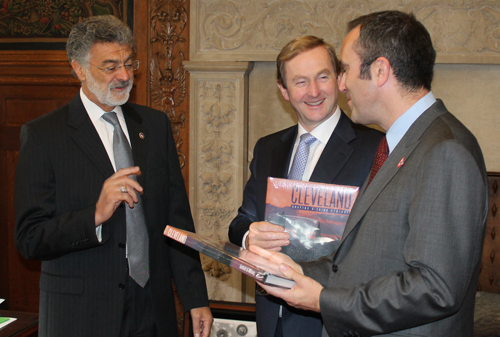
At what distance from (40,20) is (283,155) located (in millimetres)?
3271

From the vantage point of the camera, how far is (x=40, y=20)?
14.0ft

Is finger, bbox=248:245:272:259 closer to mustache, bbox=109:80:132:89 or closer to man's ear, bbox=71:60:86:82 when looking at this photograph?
mustache, bbox=109:80:132:89

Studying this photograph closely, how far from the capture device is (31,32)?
4305 millimetres

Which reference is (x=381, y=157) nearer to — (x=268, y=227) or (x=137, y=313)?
(x=268, y=227)

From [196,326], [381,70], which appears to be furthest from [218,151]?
[381,70]

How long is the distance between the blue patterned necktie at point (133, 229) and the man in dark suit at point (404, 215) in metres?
0.66

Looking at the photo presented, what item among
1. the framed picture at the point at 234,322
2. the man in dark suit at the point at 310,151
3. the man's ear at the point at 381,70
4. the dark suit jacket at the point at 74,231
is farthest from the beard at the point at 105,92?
the framed picture at the point at 234,322

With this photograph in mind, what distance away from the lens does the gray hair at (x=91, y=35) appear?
212 cm

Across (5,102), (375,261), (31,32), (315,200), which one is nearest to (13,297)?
(5,102)

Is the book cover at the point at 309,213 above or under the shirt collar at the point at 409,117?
under

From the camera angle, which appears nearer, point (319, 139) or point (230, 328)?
point (319, 139)

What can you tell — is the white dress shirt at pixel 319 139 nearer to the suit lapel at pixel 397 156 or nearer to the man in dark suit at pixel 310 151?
the man in dark suit at pixel 310 151

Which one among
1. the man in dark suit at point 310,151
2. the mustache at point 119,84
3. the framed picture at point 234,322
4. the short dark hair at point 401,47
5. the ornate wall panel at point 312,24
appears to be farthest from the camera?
the ornate wall panel at point 312,24

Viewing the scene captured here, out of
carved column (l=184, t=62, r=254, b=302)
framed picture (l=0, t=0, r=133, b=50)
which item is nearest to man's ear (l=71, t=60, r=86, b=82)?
carved column (l=184, t=62, r=254, b=302)
